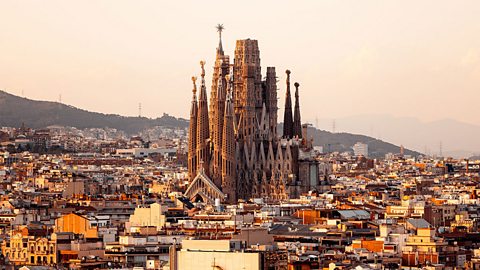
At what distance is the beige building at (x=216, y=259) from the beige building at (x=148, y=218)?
4513 centimetres

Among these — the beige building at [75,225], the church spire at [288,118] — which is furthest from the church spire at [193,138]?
the beige building at [75,225]

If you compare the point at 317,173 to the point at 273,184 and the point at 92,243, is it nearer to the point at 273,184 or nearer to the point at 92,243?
the point at 273,184

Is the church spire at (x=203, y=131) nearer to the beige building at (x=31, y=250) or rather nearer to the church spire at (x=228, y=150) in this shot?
the church spire at (x=228, y=150)

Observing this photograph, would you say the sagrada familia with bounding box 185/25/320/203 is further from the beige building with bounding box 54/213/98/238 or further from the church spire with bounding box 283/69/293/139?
the beige building with bounding box 54/213/98/238

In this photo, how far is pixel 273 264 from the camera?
230ft

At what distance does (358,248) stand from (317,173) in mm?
74897

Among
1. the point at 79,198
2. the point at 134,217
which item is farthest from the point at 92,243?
the point at 79,198

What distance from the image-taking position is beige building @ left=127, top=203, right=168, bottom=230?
113688mm

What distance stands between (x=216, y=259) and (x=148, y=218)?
51.7 metres

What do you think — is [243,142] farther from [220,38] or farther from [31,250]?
[31,250]

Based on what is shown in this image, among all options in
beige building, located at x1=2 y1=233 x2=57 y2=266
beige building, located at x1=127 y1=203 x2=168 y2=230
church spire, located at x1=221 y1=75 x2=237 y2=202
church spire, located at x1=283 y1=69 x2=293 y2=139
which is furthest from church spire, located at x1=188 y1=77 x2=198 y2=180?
beige building, located at x1=2 y1=233 x2=57 y2=266

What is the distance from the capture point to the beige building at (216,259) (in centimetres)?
6362

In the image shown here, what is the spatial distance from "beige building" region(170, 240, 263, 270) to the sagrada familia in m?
91.4

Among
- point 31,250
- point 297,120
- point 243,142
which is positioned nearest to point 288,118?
point 297,120
